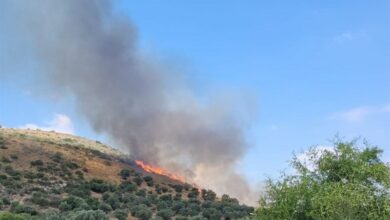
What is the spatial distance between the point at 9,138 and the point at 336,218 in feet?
260

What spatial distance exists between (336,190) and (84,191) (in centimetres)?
4595

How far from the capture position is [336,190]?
22.7 meters

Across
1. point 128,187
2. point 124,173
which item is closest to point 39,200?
point 128,187

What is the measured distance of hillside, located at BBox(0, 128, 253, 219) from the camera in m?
52.9

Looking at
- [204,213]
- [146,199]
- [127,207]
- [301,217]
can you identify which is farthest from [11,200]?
[301,217]

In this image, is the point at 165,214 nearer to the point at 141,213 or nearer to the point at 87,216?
the point at 141,213

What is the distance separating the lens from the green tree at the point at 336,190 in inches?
876

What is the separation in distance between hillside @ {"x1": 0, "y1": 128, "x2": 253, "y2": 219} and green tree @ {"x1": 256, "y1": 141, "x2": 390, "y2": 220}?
23.3 m

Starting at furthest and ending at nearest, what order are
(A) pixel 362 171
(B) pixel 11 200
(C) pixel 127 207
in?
1. (C) pixel 127 207
2. (B) pixel 11 200
3. (A) pixel 362 171

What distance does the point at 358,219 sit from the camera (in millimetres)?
22141

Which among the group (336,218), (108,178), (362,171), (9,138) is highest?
(9,138)

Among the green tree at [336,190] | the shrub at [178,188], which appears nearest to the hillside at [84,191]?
the shrub at [178,188]

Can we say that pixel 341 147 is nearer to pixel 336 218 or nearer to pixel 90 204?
pixel 336 218

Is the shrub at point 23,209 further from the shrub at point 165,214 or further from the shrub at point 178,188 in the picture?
the shrub at point 178,188
